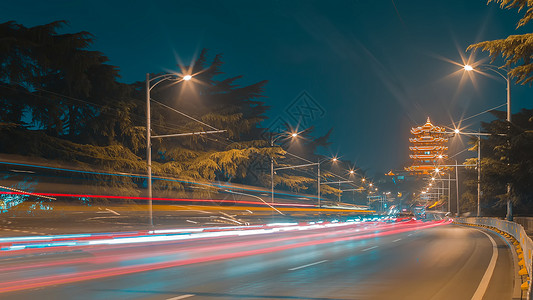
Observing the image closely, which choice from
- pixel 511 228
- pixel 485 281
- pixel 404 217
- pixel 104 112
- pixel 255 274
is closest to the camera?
pixel 485 281

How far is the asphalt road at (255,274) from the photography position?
34.3ft

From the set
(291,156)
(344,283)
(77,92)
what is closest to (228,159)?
(77,92)

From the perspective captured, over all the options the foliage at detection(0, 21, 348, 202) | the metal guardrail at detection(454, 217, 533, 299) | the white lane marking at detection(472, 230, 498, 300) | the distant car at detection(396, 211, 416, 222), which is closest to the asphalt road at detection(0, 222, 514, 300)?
the white lane marking at detection(472, 230, 498, 300)

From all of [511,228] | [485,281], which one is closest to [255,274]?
[485,281]

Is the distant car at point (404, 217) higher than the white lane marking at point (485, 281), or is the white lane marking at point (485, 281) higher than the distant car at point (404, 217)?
the white lane marking at point (485, 281)

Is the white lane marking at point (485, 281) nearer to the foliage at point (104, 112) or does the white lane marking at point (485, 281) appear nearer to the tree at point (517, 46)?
the tree at point (517, 46)

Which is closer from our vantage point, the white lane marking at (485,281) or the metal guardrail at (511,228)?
the white lane marking at (485,281)

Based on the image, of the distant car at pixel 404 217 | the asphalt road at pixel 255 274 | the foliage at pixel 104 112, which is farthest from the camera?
the distant car at pixel 404 217

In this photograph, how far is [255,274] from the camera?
13.7m

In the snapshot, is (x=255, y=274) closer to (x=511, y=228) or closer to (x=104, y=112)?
(x=511, y=228)

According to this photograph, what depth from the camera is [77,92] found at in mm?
35438

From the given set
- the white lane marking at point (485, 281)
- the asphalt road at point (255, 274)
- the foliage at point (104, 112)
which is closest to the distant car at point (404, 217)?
the foliage at point (104, 112)

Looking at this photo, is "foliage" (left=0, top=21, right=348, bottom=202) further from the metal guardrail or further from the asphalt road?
the metal guardrail

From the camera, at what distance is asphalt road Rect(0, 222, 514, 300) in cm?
1047
